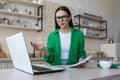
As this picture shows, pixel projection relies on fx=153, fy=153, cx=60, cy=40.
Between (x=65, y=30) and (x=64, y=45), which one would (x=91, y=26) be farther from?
(x=64, y=45)

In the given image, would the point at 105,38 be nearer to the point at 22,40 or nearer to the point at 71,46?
the point at 71,46

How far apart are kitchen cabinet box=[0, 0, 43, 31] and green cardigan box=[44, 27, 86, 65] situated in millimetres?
1596

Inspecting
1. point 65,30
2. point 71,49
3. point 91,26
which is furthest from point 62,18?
point 91,26

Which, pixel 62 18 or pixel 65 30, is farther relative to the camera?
pixel 65 30

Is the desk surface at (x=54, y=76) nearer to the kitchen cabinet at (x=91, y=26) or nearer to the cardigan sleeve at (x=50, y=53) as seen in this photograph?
the cardigan sleeve at (x=50, y=53)

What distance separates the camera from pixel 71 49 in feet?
5.08

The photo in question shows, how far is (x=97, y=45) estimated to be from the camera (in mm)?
4602

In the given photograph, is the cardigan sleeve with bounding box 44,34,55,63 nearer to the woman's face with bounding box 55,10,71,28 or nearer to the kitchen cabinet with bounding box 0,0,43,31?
the woman's face with bounding box 55,10,71,28

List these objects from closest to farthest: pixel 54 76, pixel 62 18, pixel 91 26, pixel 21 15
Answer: pixel 54 76 < pixel 62 18 < pixel 21 15 < pixel 91 26

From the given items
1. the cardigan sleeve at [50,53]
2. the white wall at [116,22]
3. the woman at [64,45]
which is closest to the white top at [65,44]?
the woman at [64,45]

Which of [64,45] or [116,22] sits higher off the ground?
[116,22]

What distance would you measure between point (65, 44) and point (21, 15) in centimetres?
186

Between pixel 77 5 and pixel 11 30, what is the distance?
1.92 m

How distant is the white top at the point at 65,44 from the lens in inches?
61.0
